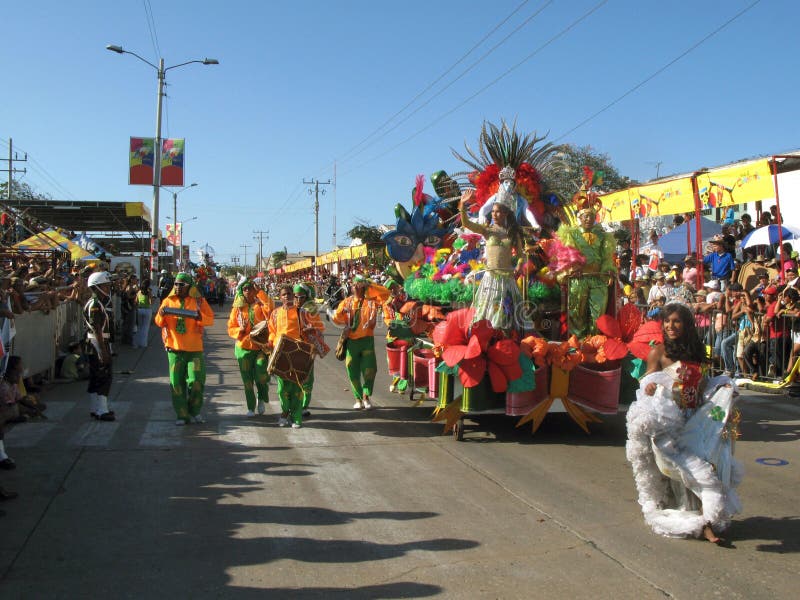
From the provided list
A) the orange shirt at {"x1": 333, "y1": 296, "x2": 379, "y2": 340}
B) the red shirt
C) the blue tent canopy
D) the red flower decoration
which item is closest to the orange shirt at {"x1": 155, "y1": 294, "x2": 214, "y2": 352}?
the orange shirt at {"x1": 333, "y1": 296, "x2": 379, "y2": 340}

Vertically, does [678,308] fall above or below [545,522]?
above

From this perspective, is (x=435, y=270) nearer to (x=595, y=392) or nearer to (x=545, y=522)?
(x=595, y=392)

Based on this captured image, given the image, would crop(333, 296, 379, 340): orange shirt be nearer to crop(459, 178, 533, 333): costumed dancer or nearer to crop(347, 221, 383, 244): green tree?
crop(459, 178, 533, 333): costumed dancer

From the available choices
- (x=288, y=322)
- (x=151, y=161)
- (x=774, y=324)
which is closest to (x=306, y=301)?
(x=288, y=322)

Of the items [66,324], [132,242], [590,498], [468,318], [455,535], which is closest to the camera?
[455,535]

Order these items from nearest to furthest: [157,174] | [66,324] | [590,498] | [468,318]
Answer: [590,498], [468,318], [66,324], [157,174]

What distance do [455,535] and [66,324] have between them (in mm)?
10975

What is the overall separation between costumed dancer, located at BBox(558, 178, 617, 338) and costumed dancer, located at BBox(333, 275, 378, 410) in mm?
2647

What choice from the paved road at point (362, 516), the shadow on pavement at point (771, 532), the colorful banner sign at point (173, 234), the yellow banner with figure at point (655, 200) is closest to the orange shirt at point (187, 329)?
the paved road at point (362, 516)

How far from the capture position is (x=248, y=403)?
9383mm

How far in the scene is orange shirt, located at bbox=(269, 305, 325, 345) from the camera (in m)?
8.80

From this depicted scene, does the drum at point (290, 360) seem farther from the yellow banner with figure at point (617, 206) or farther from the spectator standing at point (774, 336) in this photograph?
the spectator standing at point (774, 336)

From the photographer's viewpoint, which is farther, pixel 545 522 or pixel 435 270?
pixel 435 270

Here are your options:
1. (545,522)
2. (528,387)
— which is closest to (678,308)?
(545,522)
